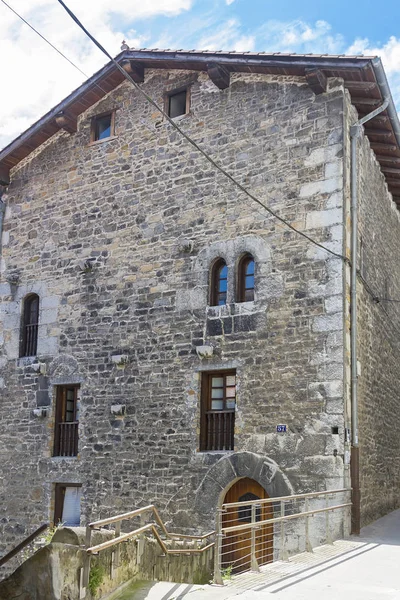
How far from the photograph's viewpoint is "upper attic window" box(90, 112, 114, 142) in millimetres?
14320

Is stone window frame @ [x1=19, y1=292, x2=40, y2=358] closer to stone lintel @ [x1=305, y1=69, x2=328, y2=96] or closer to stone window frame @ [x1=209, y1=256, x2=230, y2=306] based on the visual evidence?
stone window frame @ [x1=209, y1=256, x2=230, y2=306]

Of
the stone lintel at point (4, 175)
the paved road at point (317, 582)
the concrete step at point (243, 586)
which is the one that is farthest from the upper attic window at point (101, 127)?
the concrete step at point (243, 586)

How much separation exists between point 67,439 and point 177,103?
6699mm

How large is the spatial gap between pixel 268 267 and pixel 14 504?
672cm

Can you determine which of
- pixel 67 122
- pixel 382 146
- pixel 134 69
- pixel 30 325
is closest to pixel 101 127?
pixel 67 122

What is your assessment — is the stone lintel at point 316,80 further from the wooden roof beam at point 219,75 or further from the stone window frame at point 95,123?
the stone window frame at point 95,123

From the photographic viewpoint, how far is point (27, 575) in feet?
21.8

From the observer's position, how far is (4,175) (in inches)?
610

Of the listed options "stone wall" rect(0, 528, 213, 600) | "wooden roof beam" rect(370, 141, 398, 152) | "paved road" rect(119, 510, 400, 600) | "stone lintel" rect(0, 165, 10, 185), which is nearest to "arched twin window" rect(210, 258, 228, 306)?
"wooden roof beam" rect(370, 141, 398, 152)

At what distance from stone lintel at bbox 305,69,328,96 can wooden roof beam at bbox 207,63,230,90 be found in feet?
5.50

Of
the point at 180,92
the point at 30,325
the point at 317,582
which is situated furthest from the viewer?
the point at 30,325

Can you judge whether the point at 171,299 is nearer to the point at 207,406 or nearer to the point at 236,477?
the point at 207,406

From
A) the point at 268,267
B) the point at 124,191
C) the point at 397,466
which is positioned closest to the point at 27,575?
the point at 268,267

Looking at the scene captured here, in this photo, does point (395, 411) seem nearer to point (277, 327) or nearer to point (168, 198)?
point (277, 327)
